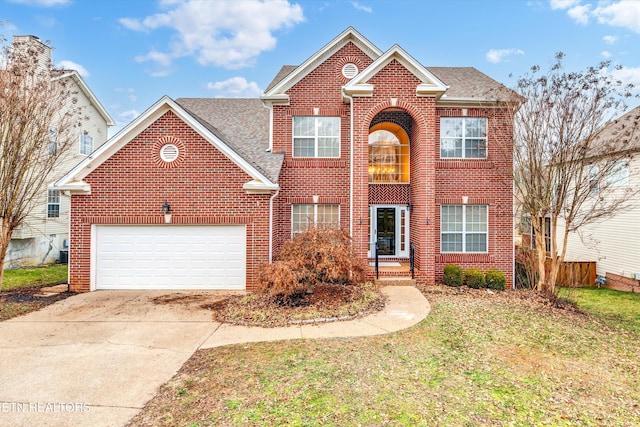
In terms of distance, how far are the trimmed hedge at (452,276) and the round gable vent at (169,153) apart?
9.88m

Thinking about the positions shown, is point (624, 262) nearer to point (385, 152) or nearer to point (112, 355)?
point (385, 152)

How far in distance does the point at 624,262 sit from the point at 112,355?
62.1 ft

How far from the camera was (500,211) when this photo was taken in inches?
478

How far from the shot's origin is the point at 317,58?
11953 mm

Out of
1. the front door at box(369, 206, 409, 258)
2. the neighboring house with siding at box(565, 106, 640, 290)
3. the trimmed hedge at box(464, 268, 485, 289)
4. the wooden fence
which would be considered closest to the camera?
the trimmed hedge at box(464, 268, 485, 289)

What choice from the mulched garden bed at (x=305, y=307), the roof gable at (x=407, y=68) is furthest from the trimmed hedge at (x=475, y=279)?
the roof gable at (x=407, y=68)

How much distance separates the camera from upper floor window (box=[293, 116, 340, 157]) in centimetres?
1216

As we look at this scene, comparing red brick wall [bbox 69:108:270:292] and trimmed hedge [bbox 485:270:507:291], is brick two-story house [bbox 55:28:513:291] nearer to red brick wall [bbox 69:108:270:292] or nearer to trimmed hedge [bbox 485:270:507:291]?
red brick wall [bbox 69:108:270:292]

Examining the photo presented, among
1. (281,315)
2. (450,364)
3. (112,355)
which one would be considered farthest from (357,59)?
(112,355)

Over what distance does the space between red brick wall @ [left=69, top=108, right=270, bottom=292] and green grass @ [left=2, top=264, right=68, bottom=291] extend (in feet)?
10.1

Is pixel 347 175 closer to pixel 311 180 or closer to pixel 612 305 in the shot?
pixel 311 180

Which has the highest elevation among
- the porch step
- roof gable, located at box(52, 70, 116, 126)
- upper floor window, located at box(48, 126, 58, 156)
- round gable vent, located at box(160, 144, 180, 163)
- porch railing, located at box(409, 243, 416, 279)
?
roof gable, located at box(52, 70, 116, 126)

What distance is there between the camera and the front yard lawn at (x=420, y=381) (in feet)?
12.4

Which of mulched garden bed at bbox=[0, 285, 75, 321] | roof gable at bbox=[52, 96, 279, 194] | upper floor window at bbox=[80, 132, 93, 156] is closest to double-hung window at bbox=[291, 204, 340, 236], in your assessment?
roof gable at bbox=[52, 96, 279, 194]
